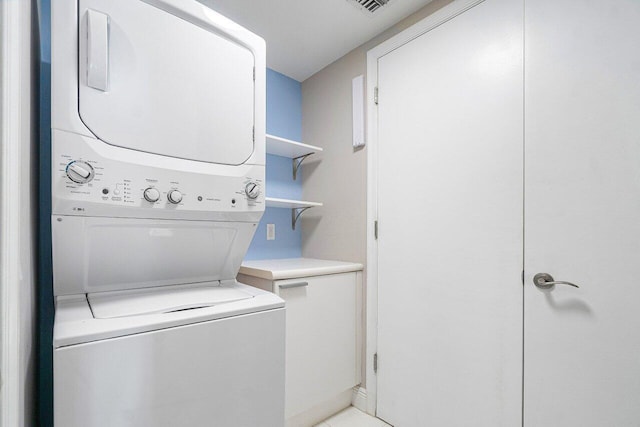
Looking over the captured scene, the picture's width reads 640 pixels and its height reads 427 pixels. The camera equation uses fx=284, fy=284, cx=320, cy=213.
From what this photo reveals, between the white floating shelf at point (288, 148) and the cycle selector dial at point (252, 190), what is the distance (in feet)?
2.25

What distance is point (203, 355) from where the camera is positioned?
936mm

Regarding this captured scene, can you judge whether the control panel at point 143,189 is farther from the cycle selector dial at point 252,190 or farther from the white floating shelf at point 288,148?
the white floating shelf at point 288,148

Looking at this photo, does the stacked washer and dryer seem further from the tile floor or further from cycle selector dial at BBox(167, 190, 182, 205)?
the tile floor

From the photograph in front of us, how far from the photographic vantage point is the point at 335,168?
7.25ft

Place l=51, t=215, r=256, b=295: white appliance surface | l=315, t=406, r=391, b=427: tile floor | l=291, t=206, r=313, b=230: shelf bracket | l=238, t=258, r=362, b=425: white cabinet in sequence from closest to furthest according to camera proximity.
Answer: l=51, t=215, r=256, b=295: white appliance surface < l=238, t=258, r=362, b=425: white cabinet < l=315, t=406, r=391, b=427: tile floor < l=291, t=206, r=313, b=230: shelf bracket

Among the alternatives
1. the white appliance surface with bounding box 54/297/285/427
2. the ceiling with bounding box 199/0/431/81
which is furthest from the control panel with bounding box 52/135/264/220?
the ceiling with bounding box 199/0/431/81

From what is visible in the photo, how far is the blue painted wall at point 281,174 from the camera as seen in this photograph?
2.27m

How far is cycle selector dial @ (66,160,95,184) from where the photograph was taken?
0.88 m

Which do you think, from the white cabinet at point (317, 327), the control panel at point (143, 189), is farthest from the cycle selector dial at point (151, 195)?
the white cabinet at point (317, 327)

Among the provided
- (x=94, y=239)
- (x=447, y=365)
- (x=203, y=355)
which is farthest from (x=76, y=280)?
(x=447, y=365)

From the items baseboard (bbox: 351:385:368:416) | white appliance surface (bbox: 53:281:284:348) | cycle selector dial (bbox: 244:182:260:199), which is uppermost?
cycle selector dial (bbox: 244:182:260:199)

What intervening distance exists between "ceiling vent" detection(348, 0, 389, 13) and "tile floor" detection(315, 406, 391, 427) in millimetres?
2545

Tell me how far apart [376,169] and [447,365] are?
123 cm

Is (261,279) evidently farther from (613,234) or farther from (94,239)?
(613,234)
